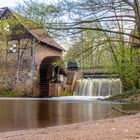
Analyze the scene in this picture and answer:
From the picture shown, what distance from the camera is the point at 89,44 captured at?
11.4m

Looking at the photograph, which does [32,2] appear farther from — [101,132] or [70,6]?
[101,132]

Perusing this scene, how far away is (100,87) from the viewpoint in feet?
121

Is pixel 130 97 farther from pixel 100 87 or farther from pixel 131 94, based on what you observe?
pixel 100 87

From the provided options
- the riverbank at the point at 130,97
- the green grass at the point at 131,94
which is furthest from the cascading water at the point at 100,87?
the riverbank at the point at 130,97

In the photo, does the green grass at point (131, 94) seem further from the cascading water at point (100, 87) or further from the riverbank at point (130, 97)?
the cascading water at point (100, 87)

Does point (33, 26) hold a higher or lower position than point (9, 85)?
higher

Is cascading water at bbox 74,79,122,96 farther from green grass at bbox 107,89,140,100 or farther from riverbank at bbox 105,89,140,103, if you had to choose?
riverbank at bbox 105,89,140,103

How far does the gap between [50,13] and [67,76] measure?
3168cm

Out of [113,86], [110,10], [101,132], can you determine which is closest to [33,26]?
[110,10]

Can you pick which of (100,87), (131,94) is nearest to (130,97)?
(131,94)

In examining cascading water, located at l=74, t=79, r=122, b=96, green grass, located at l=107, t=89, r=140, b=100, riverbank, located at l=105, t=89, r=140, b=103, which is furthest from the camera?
cascading water, located at l=74, t=79, r=122, b=96

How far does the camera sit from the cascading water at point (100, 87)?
1423 inches

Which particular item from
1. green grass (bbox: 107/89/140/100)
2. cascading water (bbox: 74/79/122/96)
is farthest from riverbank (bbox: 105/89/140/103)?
cascading water (bbox: 74/79/122/96)

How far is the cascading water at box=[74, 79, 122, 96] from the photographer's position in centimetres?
3616
